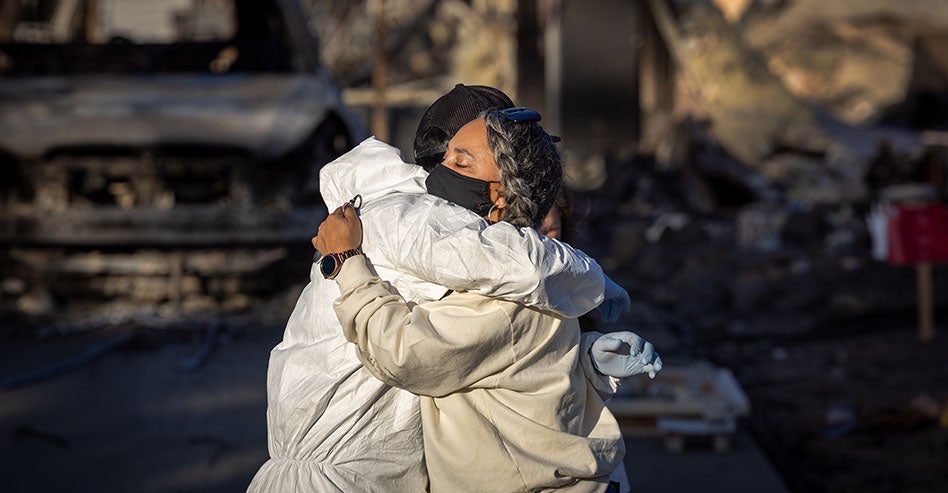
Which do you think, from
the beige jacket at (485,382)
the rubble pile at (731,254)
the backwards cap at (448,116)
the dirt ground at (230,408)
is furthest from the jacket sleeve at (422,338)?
the rubble pile at (731,254)

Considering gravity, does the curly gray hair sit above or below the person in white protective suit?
above

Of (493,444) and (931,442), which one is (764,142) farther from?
(493,444)

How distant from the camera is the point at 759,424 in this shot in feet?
16.6

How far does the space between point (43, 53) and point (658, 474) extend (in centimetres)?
588

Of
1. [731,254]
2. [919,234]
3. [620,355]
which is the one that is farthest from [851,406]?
[731,254]

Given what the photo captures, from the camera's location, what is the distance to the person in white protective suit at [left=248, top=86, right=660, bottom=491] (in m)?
1.78

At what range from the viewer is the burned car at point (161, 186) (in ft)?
21.0

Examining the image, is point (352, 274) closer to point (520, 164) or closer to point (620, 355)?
point (520, 164)

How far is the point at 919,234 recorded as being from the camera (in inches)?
251

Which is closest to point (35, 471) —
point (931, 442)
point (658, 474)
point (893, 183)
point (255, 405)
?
point (255, 405)

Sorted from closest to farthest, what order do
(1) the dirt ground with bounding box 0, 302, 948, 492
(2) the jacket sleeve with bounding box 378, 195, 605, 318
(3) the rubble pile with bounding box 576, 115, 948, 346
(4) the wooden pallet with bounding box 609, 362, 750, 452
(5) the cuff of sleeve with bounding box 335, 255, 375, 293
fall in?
(2) the jacket sleeve with bounding box 378, 195, 605, 318, (5) the cuff of sleeve with bounding box 335, 255, 375, 293, (1) the dirt ground with bounding box 0, 302, 948, 492, (4) the wooden pallet with bounding box 609, 362, 750, 452, (3) the rubble pile with bounding box 576, 115, 948, 346

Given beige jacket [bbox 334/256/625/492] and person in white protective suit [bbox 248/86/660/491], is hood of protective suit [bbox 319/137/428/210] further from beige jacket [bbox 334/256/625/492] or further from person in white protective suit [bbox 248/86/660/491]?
beige jacket [bbox 334/256/625/492]

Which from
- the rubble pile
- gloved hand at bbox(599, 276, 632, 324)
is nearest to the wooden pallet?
the rubble pile

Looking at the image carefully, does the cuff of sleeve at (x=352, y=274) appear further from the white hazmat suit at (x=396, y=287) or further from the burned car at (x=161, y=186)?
the burned car at (x=161, y=186)
